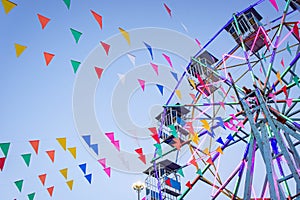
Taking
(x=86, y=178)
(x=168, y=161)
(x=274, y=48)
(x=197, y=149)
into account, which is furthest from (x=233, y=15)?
(x=86, y=178)

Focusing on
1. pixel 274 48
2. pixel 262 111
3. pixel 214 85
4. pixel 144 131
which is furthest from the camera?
pixel 214 85

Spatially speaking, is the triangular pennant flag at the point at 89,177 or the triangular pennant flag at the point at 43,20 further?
the triangular pennant flag at the point at 89,177

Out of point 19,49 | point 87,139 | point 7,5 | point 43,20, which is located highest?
point 43,20

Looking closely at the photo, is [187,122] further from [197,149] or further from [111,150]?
[111,150]

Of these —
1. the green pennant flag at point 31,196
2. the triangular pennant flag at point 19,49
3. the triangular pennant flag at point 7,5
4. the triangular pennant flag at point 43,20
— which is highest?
the triangular pennant flag at point 43,20

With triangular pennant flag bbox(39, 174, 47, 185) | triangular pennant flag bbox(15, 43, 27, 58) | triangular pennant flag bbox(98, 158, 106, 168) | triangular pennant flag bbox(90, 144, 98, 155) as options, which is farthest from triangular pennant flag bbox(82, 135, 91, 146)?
triangular pennant flag bbox(15, 43, 27, 58)

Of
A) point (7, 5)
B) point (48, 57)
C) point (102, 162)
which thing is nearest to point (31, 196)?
point (102, 162)

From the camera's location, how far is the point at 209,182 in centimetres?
1050

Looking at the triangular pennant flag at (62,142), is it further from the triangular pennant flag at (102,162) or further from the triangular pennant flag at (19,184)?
the triangular pennant flag at (19,184)

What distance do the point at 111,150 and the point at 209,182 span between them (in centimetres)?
327

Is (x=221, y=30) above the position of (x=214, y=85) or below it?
above

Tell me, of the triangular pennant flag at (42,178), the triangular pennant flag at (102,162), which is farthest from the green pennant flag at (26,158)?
the triangular pennant flag at (102,162)

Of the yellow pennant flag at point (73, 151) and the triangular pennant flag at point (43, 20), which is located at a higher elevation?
the triangular pennant flag at point (43, 20)

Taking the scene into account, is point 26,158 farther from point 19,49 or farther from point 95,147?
point 19,49
